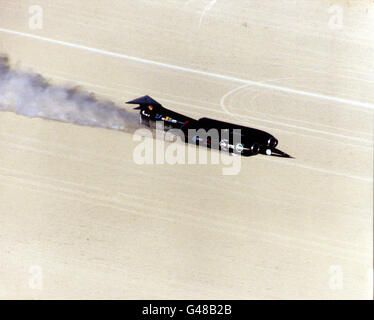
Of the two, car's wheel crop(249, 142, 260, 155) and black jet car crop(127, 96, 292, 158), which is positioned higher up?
black jet car crop(127, 96, 292, 158)

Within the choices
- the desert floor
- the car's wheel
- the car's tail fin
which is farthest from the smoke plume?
the car's wheel

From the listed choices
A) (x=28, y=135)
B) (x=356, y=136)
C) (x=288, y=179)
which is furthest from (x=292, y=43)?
(x=28, y=135)

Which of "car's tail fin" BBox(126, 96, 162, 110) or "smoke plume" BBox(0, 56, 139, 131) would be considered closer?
"car's tail fin" BBox(126, 96, 162, 110)

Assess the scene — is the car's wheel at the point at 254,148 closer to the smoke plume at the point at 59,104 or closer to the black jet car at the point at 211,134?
the black jet car at the point at 211,134

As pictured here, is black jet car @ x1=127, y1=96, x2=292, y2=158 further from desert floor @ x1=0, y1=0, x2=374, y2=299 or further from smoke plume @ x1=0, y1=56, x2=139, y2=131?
smoke plume @ x1=0, y1=56, x2=139, y2=131

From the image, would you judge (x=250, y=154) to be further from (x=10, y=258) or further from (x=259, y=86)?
(x=10, y=258)

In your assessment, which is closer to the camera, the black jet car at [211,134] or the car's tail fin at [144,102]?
the black jet car at [211,134]

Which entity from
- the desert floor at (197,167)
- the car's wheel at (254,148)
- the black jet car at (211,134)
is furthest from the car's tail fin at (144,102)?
the car's wheel at (254,148)
